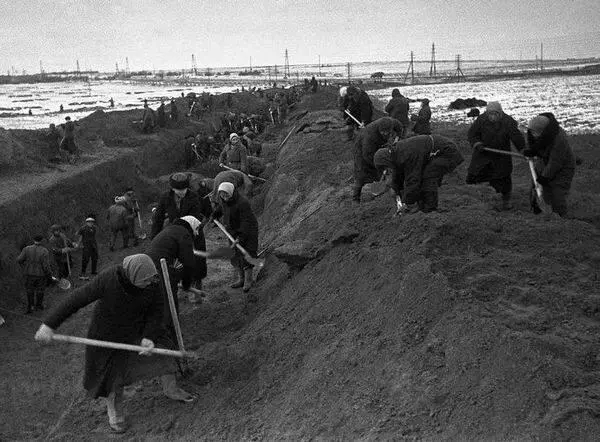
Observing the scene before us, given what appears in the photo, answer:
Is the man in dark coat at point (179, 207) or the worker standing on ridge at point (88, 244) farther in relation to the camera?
the worker standing on ridge at point (88, 244)

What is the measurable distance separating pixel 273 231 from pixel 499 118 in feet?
19.3

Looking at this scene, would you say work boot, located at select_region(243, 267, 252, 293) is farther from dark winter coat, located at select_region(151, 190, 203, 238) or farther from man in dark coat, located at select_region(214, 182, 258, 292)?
dark winter coat, located at select_region(151, 190, 203, 238)

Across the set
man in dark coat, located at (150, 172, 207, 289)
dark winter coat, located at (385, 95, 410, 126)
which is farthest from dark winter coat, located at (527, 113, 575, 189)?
dark winter coat, located at (385, 95, 410, 126)

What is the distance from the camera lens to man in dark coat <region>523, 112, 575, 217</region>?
730 cm

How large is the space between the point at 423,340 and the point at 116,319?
104 inches

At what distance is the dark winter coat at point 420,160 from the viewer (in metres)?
7.46

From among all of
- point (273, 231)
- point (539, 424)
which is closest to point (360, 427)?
point (539, 424)

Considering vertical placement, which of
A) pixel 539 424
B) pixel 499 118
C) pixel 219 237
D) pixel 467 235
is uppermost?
pixel 499 118

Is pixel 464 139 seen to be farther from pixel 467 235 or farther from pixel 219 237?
pixel 467 235

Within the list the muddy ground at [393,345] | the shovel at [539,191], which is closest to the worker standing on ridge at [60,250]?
the muddy ground at [393,345]

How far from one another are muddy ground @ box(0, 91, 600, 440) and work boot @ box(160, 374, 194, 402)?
0.09m

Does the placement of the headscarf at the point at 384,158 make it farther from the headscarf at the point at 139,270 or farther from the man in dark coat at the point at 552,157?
the headscarf at the point at 139,270

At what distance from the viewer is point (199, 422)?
214 inches

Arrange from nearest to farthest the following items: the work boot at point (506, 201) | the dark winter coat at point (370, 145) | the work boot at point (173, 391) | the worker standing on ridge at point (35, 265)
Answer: the work boot at point (173, 391) < the work boot at point (506, 201) < the dark winter coat at point (370, 145) < the worker standing on ridge at point (35, 265)
